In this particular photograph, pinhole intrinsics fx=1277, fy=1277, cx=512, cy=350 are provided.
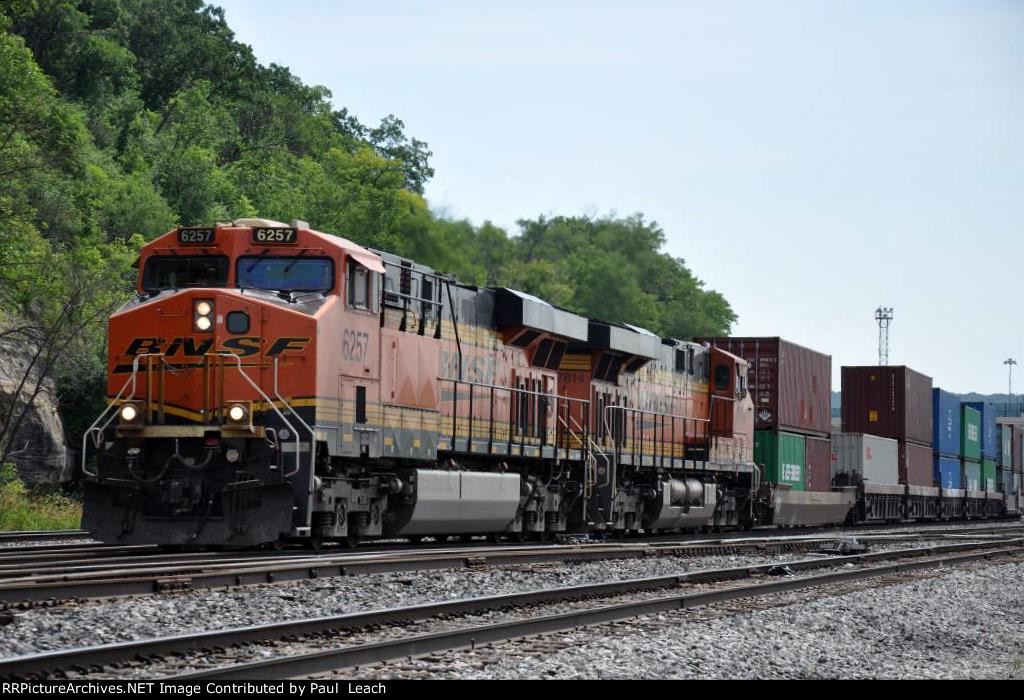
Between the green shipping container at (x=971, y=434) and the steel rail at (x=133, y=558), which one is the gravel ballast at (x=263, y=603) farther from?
the green shipping container at (x=971, y=434)

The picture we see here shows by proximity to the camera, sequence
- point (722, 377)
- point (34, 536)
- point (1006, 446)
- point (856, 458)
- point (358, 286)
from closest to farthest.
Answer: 1. point (358, 286)
2. point (34, 536)
3. point (722, 377)
4. point (856, 458)
5. point (1006, 446)

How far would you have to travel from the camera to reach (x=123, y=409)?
14211 mm

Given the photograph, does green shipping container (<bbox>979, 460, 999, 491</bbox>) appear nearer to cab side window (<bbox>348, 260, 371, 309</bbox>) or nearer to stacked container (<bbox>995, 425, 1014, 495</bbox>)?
stacked container (<bbox>995, 425, 1014, 495</bbox>)

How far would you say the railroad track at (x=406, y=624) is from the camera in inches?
279

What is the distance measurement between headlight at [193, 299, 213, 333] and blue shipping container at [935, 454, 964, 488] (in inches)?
1266

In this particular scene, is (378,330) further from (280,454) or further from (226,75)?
(226,75)

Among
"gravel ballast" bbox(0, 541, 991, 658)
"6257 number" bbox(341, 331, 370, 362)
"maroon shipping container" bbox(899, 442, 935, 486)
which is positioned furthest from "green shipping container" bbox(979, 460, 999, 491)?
"6257 number" bbox(341, 331, 370, 362)

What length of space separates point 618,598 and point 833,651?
3.10 meters

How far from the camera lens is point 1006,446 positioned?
172 feet

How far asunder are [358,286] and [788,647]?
7493 mm

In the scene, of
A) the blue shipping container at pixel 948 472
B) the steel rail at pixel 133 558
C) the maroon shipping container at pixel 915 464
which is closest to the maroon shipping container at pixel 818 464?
the maroon shipping container at pixel 915 464

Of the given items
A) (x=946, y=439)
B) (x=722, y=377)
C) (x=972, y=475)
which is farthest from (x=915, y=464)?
(x=722, y=377)

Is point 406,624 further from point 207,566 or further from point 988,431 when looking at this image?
point 988,431
